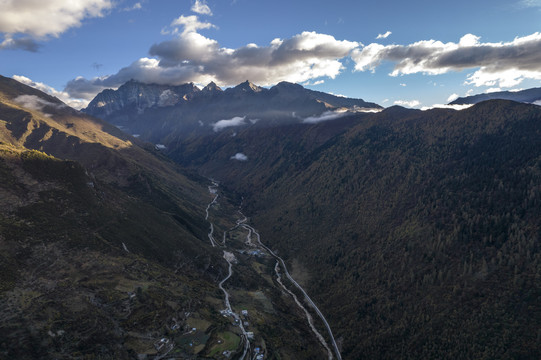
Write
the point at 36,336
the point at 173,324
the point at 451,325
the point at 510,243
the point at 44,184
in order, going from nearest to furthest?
the point at 36,336, the point at 173,324, the point at 451,325, the point at 510,243, the point at 44,184

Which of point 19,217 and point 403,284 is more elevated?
point 19,217

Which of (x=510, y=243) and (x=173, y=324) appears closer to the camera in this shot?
(x=173, y=324)

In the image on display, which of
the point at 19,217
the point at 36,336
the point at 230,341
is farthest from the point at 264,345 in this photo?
the point at 19,217

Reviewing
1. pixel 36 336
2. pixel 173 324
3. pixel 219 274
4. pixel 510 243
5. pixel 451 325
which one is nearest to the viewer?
pixel 36 336

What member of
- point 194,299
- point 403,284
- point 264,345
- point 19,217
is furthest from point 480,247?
point 19,217

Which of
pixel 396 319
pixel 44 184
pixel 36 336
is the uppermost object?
pixel 44 184

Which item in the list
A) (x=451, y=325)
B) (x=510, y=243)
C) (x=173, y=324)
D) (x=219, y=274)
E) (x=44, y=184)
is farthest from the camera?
(x=219, y=274)

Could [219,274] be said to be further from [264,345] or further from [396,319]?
[396,319]

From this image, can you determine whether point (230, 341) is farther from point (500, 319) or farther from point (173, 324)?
point (500, 319)

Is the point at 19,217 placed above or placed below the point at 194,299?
above
